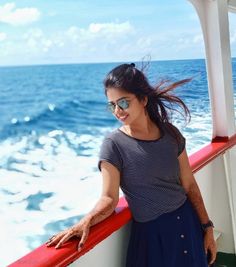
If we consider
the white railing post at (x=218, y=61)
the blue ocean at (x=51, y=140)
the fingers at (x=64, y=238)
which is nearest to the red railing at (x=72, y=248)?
the fingers at (x=64, y=238)

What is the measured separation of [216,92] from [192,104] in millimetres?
685

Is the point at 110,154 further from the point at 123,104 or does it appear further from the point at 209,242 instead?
the point at 209,242

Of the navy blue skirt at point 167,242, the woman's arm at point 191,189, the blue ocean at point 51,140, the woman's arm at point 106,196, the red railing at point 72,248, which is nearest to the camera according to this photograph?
the red railing at point 72,248

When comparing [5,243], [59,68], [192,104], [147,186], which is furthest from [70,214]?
[192,104]

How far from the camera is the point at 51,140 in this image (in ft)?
8.74

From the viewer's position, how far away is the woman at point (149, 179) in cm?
137

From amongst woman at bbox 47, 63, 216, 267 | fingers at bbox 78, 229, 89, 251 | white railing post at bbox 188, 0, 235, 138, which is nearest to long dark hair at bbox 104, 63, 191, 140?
woman at bbox 47, 63, 216, 267

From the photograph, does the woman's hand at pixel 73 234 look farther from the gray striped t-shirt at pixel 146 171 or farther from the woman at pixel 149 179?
the gray striped t-shirt at pixel 146 171

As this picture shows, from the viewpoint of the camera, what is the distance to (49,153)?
263 centimetres

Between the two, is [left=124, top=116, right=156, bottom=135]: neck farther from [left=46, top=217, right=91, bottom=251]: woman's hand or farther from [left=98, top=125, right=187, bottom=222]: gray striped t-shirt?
[left=46, top=217, right=91, bottom=251]: woman's hand

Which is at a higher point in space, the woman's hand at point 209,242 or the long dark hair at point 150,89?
the long dark hair at point 150,89

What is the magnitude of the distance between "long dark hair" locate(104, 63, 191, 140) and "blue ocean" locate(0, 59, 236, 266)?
0.19 feet

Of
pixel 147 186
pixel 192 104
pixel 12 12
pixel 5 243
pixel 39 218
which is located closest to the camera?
pixel 147 186

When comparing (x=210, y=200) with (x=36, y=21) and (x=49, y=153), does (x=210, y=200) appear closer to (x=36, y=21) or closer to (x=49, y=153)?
A: (x=49, y=153)
